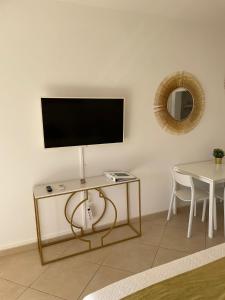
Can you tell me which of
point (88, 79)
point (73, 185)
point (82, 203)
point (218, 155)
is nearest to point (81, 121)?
point (88, 79)

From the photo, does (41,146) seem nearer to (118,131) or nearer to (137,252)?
(118,131)

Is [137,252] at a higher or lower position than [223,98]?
lower

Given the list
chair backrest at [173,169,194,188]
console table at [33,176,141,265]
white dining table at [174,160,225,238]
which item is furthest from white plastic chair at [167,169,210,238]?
console table at [33,176,141,265]

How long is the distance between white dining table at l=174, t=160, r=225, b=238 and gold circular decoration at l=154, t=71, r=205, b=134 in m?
0.44

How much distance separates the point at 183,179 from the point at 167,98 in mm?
950

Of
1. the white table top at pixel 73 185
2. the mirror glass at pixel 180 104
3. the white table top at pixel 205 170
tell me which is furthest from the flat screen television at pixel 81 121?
the white table top at pixel 205 170

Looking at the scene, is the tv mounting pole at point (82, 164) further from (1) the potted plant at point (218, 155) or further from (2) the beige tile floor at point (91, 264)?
(1) the potted plant at point (218, 155)

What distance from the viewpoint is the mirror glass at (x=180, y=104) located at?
2.86 metres

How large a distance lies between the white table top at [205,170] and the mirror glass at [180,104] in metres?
0.59

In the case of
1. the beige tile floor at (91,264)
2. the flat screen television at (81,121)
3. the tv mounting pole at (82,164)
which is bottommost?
the beige tile floor at (91,264)

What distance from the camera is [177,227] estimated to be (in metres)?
2.83

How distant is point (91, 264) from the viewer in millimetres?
2221

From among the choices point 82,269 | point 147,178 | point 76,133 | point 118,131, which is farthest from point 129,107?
point 82,269

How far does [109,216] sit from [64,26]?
2030 mm
